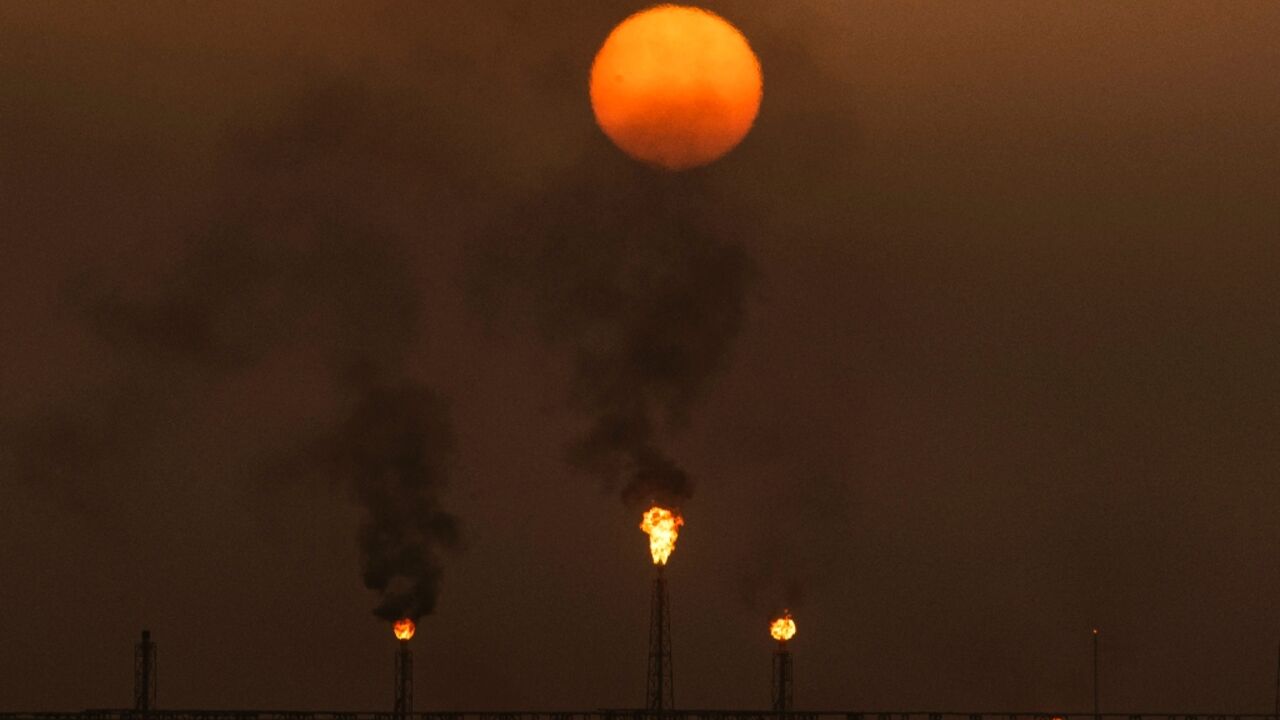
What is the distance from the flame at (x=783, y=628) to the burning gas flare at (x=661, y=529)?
25644 mm

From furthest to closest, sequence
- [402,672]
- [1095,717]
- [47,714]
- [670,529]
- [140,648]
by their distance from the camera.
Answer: [1095,717], [402,672], [140,648], [670,529], [47,714]

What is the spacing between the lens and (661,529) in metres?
95.4

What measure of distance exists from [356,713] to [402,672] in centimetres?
2086

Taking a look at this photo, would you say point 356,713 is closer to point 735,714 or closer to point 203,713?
point 203,713

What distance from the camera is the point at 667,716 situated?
90125mm

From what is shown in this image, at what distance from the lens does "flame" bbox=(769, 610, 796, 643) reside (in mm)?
120312

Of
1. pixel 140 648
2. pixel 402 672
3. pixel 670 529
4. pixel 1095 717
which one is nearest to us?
pixel 670 529

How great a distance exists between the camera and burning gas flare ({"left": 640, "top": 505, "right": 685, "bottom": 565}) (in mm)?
94500

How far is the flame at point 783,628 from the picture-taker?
120312 millimetres

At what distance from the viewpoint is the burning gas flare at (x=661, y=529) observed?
310 feet

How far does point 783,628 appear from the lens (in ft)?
395

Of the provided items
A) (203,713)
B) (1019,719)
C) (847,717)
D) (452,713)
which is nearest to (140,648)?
(203,713)

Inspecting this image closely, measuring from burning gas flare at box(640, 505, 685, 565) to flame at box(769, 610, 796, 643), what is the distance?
1010 inches

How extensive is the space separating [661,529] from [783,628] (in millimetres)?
26883
